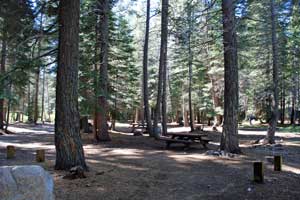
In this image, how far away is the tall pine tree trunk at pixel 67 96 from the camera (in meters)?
8.23

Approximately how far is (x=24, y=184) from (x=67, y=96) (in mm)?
3923

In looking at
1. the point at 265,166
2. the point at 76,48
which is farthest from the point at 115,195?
the point at 265,166

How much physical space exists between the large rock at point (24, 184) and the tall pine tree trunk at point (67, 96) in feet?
11.7

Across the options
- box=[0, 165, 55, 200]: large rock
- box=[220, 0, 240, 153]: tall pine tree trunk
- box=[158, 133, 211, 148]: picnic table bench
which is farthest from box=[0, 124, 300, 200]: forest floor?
box=[158, 133, 211, 148]: picnic table bench

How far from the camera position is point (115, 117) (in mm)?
26781

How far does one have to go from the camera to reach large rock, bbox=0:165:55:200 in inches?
174

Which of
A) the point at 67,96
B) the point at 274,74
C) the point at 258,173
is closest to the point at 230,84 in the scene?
the point at 258,173

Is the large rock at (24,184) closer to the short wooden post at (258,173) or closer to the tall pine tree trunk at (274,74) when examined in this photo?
the short wooden post at (258,173)

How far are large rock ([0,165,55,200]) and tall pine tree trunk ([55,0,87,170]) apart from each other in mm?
3579

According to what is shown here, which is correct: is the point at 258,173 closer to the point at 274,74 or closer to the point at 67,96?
the point at 67,96

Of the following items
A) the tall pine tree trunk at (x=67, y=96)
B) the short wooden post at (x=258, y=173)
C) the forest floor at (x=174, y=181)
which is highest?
the tall pine tree trunk at (x=67, y=96)

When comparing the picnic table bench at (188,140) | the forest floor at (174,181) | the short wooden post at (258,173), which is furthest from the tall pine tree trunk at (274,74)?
the short wooden post at (258,173)

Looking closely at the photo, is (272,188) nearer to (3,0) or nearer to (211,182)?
(211,182)

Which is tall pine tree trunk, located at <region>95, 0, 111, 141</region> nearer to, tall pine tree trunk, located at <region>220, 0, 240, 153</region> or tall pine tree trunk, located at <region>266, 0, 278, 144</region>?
tall pine tree trunk, located at <region>220, 0, 240, 153</region>
